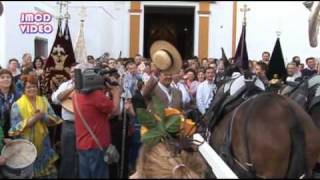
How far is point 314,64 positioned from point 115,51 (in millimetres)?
15915

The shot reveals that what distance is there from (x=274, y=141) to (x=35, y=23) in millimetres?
12580

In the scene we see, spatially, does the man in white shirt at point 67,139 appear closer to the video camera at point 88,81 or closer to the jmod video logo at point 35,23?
the video camera at point 88,81

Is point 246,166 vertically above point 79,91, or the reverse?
point 79,91

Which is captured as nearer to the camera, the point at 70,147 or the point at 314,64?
the point at 70,147

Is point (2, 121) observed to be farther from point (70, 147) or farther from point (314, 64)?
point (314, 64)

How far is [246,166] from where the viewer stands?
5559mm

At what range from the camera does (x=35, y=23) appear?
16.9 meters

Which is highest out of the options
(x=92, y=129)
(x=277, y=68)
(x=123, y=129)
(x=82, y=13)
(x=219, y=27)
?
(x=82, y=13)

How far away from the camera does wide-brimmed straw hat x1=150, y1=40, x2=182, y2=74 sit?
567cm

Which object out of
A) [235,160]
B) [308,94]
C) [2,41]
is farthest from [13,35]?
[235,160]

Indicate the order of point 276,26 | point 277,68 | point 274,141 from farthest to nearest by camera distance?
point 276,26 < point 277,68 < point 274,141

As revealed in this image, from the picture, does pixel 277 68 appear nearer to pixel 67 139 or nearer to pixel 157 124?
pixel 67 139

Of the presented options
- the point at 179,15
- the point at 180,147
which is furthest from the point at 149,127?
the point at 179,15

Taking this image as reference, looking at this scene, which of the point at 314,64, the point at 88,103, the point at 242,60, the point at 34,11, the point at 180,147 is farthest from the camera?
the point at 34,11
